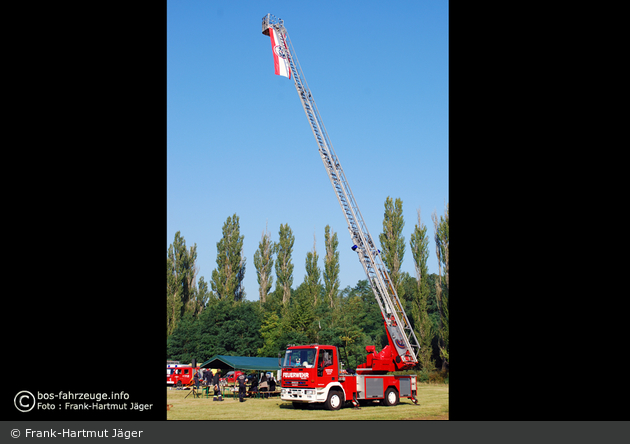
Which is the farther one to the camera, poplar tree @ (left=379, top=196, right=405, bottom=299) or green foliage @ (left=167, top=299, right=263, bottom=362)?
poplar tree @ (left=379, top=196, right=405, bottom=299)

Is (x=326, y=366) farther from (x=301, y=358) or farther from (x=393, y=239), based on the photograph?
(x=393, y=239)

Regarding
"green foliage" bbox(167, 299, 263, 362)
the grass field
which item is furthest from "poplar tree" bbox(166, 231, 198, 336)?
the grass field

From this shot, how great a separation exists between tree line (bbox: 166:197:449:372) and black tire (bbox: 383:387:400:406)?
428 inches

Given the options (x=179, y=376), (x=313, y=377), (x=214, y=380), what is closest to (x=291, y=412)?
(x=313, y=377)

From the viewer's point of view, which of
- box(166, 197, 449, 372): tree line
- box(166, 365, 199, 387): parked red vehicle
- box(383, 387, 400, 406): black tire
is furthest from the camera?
Answer: box(166, 197, 449, 372): tree line

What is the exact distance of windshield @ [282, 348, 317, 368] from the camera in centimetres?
1947

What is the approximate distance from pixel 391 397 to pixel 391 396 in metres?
0.04

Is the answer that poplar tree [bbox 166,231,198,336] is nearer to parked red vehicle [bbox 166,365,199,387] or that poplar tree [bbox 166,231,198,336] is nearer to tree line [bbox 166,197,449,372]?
tree line [bbox 166,197,449,372]

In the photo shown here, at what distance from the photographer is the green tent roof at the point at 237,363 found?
26522 mm
